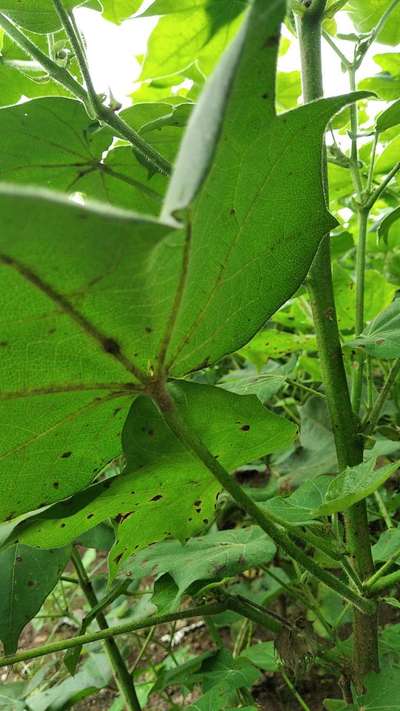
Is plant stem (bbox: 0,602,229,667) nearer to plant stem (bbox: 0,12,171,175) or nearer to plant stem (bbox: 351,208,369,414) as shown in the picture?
plant stem (bbox: 351,208,369,414)

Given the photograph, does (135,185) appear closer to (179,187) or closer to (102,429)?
(102,429)

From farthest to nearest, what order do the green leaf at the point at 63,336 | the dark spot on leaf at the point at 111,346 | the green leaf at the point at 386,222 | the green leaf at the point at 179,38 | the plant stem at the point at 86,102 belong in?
the green leaf at the point at 386,222
the green leaf at the point at 179,38
the plant stem at the point at 86,102
the dark spot on leaf at the point at 111,346
the green leaf at the point at 63,336

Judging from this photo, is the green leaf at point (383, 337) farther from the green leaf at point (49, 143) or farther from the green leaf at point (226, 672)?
the green leaf at point (226, 672)

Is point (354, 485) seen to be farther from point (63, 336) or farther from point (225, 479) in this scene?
point (63, 336)

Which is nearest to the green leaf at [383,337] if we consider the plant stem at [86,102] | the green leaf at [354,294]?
the plant stem at [86,102]

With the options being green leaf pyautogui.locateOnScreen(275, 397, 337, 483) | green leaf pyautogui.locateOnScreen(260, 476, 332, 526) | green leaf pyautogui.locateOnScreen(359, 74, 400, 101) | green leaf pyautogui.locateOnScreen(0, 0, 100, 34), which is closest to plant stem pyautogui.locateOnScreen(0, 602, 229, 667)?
green leaf pyautogui.locateOnScreen(260, 476, 332, 526)

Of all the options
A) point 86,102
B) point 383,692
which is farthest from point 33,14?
point 383,692
